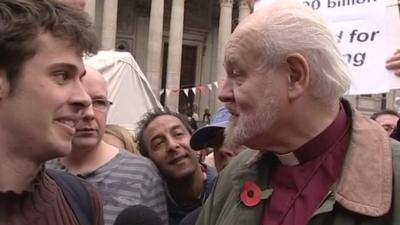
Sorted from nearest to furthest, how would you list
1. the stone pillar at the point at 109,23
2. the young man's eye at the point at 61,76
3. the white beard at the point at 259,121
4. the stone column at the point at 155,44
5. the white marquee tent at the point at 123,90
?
the young man's eye at the point at 61,76
the white beard at the point at 259,121
the white marquee tent at the point at 123,90
the stone pillar at the point at 109,23
the stone column at the point at 155,44

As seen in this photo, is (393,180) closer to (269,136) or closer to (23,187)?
(269,136)

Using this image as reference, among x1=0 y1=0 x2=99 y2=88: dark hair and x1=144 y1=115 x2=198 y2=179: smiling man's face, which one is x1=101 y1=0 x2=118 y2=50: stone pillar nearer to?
x1=144 y1=115 x2=198 y2=179: smiling man's face

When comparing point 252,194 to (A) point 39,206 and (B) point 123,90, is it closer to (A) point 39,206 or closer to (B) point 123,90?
(A) point 39,206

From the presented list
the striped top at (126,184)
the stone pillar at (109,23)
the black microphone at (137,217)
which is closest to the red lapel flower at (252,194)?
the black microphone at (137,217)

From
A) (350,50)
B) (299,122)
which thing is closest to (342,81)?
(299,122)

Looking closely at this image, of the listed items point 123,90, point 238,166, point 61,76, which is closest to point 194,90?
point 123,90

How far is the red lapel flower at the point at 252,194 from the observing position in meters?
2.32

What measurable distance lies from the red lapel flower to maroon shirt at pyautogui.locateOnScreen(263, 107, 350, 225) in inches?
1.2

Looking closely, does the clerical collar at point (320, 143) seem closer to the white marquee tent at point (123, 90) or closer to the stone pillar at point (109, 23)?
the white marquee tent at point (123, 90)

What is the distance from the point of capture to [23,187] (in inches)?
83.7

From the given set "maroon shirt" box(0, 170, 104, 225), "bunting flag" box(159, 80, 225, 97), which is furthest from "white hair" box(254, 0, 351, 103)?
"bunting flag" box(159, 80, 225, 97)

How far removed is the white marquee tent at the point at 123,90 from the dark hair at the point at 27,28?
5678 mm

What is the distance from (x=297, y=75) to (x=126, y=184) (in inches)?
53.1

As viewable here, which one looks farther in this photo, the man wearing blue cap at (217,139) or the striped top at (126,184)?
the man wearing blue cap at (217,139)
